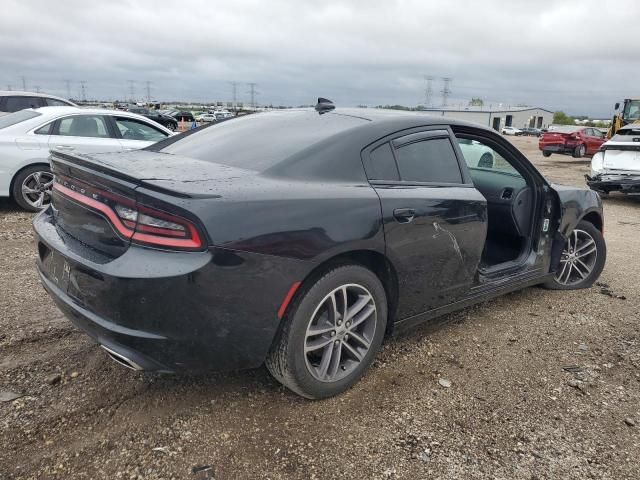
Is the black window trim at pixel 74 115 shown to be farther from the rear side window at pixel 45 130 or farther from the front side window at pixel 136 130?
the front side window at pixel 136 130

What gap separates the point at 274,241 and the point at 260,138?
99cm

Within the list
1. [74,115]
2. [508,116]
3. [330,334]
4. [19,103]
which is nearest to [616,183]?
[330,334]

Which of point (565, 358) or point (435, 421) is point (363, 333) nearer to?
point (435, 421)

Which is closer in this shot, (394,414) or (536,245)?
(394,414)

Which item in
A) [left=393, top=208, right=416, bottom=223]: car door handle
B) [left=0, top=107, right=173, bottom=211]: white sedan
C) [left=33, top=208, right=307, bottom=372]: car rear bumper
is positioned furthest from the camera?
[left=0, top=107, right=173, bottom=211]: white sedan

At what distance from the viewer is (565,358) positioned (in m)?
3.30

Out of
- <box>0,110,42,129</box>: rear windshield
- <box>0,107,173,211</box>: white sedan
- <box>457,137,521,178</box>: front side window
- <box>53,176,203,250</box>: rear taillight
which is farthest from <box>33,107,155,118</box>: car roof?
<box>53,176,203,250</box>: rear taillight

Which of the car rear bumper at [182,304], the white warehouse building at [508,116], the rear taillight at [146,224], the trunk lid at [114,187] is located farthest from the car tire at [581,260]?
the white warehouse building at [508,116]

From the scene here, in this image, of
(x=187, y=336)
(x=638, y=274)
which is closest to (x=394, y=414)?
(x=187, y=336)

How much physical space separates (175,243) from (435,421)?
158cm

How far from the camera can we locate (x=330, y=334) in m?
→ 2.61

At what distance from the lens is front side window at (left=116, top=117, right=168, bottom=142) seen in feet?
24.8

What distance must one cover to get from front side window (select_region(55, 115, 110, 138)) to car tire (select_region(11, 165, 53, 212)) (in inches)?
23.7

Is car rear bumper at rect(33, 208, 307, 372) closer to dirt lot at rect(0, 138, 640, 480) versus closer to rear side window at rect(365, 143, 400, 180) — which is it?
dirt lot at rect(0, 138, 640, 480)
